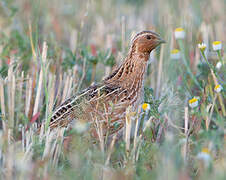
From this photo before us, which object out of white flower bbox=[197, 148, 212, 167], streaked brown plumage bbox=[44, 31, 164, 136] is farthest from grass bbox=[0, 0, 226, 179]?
streaked brown plumage bbox=[44, 31, 164, 136]

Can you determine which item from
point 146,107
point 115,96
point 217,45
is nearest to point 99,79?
point 115,96

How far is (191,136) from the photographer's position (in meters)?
3.96

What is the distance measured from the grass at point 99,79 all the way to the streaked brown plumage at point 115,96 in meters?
0.13

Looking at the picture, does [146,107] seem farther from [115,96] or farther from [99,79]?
[99,79]

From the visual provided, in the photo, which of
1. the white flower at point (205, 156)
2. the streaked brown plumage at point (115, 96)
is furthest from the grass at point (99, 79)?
the streaked brown plumage at point (115, 96)

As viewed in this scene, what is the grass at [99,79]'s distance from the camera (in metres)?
3.20

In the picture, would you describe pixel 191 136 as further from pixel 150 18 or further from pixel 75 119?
pixel 150 18

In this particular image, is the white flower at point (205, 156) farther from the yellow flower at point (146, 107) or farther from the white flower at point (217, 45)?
→ the white flower at point (217, 45)

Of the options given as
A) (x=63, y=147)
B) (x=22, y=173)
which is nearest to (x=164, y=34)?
(x=63, y=147)

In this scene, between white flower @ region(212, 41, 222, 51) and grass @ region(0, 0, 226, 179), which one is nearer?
grass @ region(0, 0, 226, 179)

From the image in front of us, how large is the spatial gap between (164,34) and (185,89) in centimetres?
127

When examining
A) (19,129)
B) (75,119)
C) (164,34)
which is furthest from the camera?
(164,34)

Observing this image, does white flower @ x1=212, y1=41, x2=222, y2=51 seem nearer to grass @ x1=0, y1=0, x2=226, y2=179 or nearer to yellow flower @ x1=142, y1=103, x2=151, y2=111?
grass @ x1=0, y1=0, x2=226, y2=179

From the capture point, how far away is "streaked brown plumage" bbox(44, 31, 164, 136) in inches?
163
